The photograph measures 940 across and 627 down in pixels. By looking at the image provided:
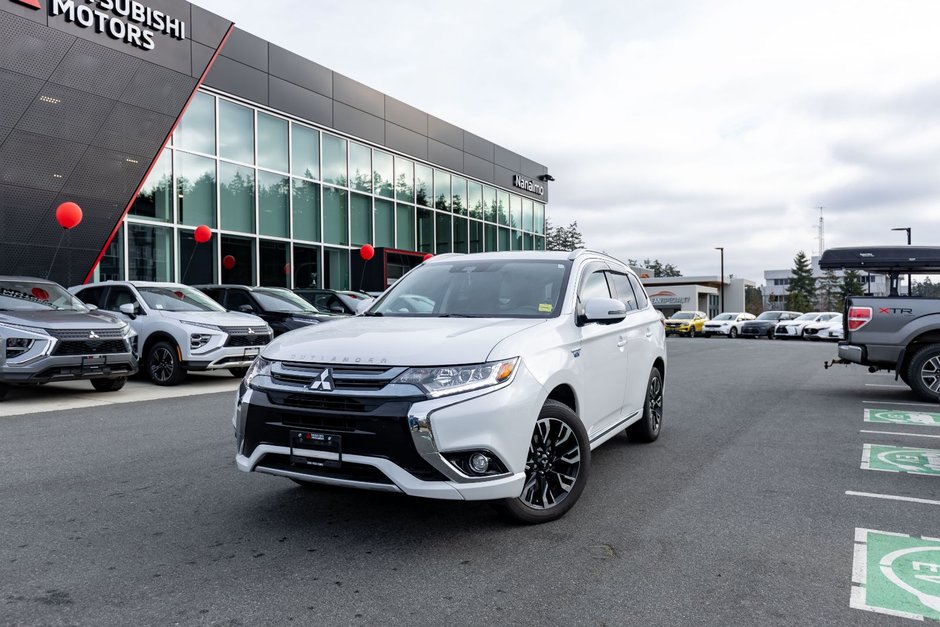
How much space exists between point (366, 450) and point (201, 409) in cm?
603

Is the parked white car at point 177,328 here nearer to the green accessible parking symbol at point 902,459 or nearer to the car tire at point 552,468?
the car tire at point 552,468

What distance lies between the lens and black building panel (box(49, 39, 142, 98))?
17094mm

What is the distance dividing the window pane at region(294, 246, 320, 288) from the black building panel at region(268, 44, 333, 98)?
213 inches

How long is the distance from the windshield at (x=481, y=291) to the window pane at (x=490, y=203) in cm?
2980

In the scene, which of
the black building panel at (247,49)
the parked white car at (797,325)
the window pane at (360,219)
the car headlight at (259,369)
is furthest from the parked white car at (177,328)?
the parked white car at (797,325)

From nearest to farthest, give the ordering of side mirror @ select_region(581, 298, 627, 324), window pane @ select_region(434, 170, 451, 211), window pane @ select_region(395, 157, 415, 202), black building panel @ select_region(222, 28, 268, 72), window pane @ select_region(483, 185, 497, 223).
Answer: side mirror @ select_region(581, 298, 627, 324)
black building panel @ select_region(222, 28, 268, 72)
window pane @ select_region(395, 157, 415, 202)
window pane @ select_region(434, 170, 451, 211)
window pane @ select_region(483, 185, 497, 223)

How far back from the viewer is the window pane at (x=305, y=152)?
2383 centimetres

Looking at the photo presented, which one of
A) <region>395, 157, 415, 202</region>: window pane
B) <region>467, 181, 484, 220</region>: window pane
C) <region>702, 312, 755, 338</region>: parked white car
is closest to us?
<region>395, 157, 415, 202</region>: window pane

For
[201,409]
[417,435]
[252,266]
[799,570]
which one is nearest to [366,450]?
[417,435]

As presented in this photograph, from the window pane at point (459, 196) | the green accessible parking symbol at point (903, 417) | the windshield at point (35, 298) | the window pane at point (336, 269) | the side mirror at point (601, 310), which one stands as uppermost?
the window pane at point (459, 196)

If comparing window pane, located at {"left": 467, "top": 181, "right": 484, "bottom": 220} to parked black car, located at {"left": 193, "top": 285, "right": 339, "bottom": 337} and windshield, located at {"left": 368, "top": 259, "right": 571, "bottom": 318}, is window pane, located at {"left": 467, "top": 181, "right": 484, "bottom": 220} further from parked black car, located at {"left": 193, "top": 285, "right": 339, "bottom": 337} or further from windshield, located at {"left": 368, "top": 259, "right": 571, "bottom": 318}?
windshield, located at {"left": 368, "top": 259, "right": 571, "bottom": 318}

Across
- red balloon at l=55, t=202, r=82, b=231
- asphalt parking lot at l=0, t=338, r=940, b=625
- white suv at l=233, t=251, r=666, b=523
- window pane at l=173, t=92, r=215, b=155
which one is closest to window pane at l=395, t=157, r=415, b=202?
window pane at l=173, t=92, r=215, b=155

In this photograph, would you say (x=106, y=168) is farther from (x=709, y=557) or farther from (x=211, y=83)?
(x=709, y=557)

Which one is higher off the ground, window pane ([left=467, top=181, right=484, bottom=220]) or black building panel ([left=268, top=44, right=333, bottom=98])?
black building panel ([left=268, top=44, right=333, bottom=98])
